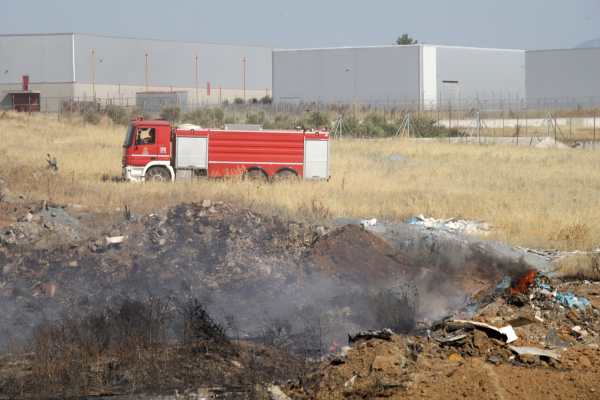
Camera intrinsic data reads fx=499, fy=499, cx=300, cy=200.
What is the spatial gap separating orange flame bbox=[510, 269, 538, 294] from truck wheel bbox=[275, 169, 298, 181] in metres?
9.84

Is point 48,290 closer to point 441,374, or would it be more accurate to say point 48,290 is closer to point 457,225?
point 441,374

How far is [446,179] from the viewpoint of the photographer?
18.5 meters

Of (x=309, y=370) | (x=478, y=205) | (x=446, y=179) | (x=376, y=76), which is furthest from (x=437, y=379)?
(x=376, y=76)

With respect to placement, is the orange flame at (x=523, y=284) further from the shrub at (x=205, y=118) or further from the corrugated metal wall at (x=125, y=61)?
the corrugated metal wall at (x=125, y=61)

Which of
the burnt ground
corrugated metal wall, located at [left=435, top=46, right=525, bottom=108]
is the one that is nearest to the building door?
corrugated metal wall, located at [left=435, top=46, right=525, bottom=108]

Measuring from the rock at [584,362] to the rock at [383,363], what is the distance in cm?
188

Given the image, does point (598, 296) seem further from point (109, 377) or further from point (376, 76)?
point (376, 76)

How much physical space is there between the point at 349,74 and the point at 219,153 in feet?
108

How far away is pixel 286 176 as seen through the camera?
54.2 feet

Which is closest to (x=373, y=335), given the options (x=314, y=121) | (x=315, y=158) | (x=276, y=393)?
(x=276, y=393)

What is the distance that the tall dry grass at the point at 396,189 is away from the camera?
11.9m

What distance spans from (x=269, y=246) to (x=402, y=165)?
44.0ft

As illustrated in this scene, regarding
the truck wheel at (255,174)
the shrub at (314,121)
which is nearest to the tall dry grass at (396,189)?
the truck wheel at (255,174)

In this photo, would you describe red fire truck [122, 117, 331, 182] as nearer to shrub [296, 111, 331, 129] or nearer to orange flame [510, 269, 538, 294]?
orange flame [510, 269, 538, 294]
